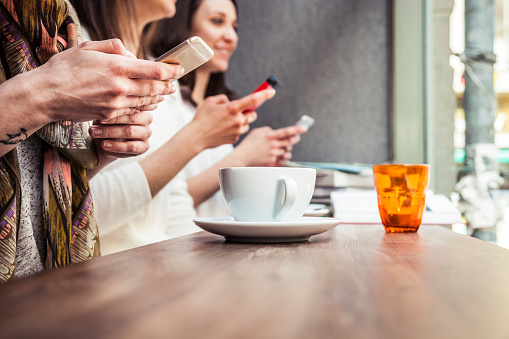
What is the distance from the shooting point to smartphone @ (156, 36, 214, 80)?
0.41 meters

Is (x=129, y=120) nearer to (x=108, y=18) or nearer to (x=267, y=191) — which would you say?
(x=267, y=191)

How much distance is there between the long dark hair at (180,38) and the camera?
1.31 meters

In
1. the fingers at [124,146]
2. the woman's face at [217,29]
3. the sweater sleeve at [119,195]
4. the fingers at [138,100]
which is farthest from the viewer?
the woman's face at [217,29]

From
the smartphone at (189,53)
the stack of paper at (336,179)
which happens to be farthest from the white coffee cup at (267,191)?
the stack of paper at (336,179)

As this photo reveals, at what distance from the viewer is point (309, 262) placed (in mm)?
303

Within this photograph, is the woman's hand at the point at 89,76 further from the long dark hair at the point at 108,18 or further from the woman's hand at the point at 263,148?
the woman's hand at the point at 263,148

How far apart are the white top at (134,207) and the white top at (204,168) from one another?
0.19 metres

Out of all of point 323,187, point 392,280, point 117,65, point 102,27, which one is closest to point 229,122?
point 323,187

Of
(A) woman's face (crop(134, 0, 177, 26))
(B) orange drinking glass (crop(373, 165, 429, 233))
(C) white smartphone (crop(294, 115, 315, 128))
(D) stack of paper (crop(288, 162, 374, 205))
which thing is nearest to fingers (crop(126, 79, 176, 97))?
(B) orange drinking glass (crop(373, 165, 429, 233))

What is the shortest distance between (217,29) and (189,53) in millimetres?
1073

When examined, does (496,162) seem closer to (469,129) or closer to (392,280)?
(469,129)

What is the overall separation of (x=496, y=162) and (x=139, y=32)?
0.99 m

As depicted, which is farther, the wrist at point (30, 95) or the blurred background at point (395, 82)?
the blurred background at point (395, 82)

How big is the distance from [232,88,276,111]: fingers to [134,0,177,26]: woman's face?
0.37 m
